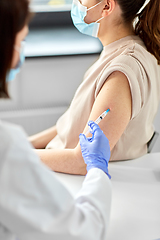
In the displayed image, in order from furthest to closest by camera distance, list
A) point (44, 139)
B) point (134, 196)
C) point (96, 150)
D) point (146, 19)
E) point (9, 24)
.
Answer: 1. point (44, 139)
2. point (146, 19)
3. point (134, 196)
4. point (96, 150)
5. point (9, 24)

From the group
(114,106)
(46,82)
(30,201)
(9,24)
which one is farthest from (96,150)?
(46,82)

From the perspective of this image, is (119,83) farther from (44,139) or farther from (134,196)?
(44,139)

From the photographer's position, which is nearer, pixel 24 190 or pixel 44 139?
pixel 24 190

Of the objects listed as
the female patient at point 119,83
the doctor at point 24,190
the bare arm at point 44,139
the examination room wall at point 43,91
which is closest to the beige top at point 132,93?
the female patient at point 119,83

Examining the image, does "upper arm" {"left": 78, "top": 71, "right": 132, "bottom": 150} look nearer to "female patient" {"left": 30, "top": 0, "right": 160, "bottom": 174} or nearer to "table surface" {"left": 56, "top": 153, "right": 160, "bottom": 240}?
"female patient" {"left": 30, "top": 0, "right": 160, "bottom": 174}

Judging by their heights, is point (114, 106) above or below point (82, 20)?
below

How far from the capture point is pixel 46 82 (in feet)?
7.90

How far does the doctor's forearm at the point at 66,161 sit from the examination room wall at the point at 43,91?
1.09 meters

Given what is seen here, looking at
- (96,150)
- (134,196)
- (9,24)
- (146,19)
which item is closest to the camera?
(9,24)

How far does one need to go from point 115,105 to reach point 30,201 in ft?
1.88

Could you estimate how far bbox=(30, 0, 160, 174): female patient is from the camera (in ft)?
3.98

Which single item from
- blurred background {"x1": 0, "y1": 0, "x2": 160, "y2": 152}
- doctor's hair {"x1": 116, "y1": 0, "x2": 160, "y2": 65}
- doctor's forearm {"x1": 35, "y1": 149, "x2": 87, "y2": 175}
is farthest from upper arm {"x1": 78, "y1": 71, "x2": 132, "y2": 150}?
blurred background {"x1": 0, "y1": 0, "x2": 160, "y2": 152}

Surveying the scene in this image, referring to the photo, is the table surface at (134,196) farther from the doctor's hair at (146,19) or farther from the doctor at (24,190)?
the doctor's hair at (146,19)

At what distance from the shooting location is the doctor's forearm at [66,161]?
1269 millimetres
